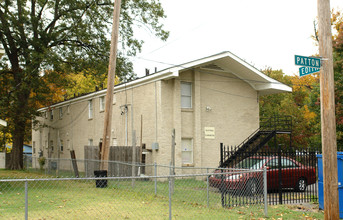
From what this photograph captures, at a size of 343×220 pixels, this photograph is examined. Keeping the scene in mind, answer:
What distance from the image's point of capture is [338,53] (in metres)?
23.1

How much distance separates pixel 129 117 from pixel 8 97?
812cm

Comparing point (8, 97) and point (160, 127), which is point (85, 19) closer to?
point (8, 97)

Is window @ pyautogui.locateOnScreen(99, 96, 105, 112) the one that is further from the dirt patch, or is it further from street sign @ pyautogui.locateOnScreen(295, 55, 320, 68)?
street sign @ pyautogui.locateOnScreen(295, 55, 320, 68)

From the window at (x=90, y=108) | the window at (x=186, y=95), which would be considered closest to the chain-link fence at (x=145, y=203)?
the window at (x=186, y=95)

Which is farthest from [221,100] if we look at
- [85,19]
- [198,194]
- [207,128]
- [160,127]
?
[198,194]

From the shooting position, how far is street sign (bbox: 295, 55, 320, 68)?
28.2 feet

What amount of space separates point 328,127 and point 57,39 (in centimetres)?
2252

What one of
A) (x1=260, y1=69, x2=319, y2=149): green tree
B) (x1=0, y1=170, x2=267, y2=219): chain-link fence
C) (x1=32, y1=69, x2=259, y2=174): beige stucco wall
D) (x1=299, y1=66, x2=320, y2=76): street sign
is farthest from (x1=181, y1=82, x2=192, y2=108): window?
(x1=299, y1=66, x2=320, y2=76): street sign

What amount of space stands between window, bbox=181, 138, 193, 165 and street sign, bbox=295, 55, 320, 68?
14831 mm

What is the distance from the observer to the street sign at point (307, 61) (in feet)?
28.2

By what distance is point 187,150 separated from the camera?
2316 cm

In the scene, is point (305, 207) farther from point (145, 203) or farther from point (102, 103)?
point (102, 103)

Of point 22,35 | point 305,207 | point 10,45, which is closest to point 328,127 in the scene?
point 305,207

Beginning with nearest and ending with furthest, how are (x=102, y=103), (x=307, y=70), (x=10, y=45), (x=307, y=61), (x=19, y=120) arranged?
(x=307, y=61)
(x=307, y=70)
(x=10, y=45)
(x=19, y=120)
(x=102, y=103)
